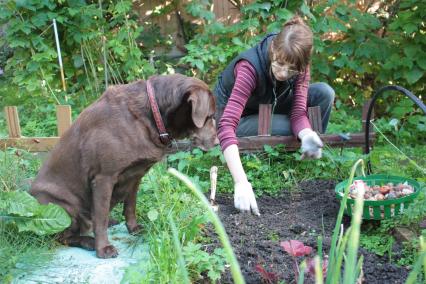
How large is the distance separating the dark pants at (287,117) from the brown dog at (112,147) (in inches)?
63.9

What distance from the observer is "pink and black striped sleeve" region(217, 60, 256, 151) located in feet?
12.3

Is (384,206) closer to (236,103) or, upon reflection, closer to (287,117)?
(236,103)

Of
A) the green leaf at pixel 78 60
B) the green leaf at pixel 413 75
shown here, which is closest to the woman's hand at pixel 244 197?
the green leaf at pixel 413 75

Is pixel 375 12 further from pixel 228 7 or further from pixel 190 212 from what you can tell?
pixel 190 212

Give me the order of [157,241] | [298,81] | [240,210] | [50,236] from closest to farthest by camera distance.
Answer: [157,241] → [50,236] → [240,210] → [298,81]

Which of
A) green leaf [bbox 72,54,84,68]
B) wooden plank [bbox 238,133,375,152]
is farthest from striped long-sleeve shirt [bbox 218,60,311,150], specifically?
green leaf [bbox 72,54,84,68]

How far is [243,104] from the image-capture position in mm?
4027

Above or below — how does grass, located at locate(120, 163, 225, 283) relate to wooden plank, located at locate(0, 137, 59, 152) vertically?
below

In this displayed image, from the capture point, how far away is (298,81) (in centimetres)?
442

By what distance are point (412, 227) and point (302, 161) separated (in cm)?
151

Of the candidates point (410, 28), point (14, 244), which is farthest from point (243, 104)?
point (410, 28)

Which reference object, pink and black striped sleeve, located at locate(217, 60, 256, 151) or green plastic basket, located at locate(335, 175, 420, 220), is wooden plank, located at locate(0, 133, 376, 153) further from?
green plastic basket, located at locate(335, 175, 420, 220)

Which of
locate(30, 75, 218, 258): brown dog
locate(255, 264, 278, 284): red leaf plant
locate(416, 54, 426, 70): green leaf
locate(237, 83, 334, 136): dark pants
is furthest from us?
locate(416, 54, 426, 70): green leaf

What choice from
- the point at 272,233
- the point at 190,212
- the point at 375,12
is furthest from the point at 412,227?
the point at 375,12
